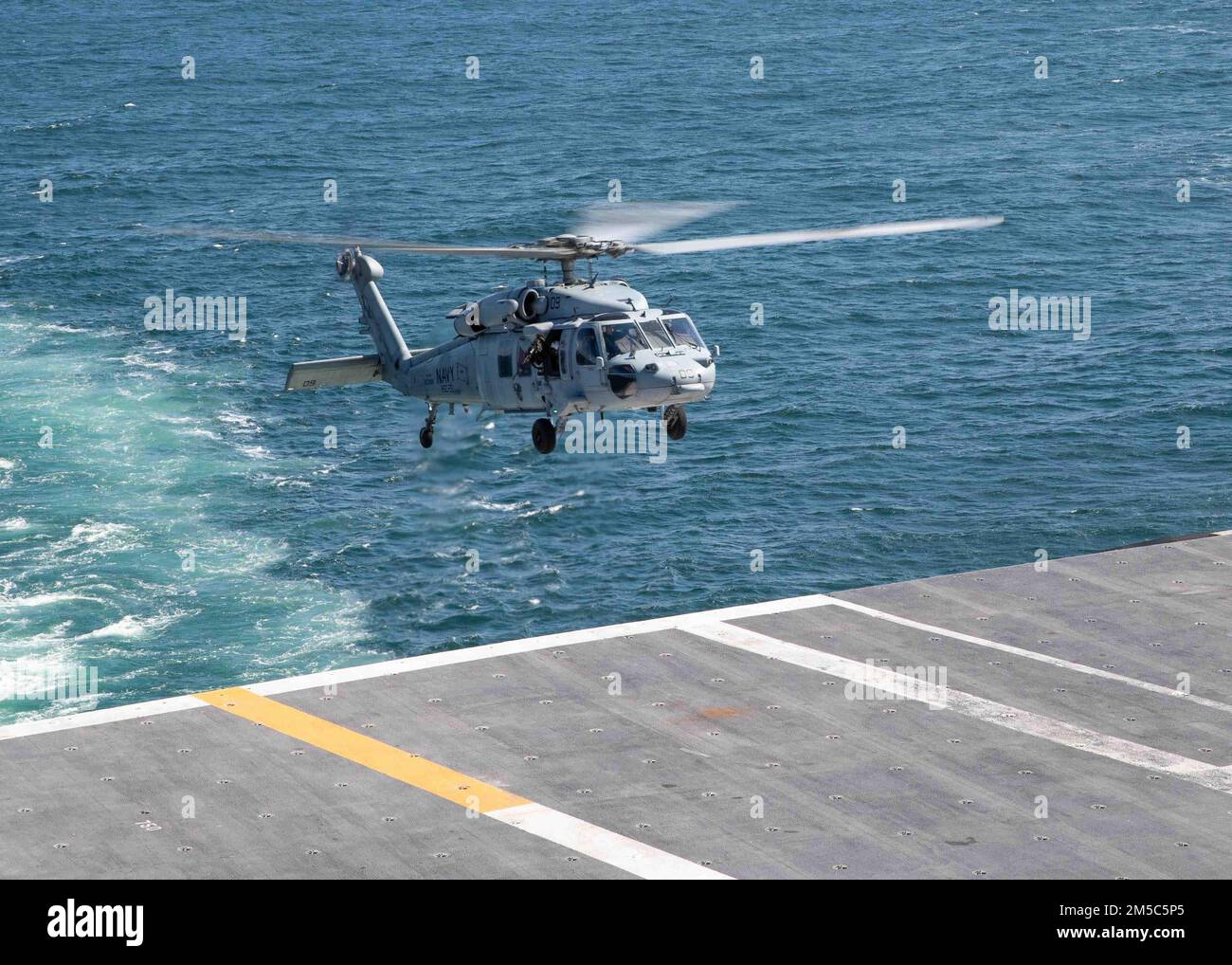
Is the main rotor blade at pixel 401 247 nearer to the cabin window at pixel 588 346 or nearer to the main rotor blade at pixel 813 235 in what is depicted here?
the cabin window at pixel 588 346

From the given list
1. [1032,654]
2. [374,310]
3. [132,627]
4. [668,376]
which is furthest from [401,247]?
[132,627]

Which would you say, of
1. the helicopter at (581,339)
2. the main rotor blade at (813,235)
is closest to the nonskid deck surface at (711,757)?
the helicopter at (581,339)

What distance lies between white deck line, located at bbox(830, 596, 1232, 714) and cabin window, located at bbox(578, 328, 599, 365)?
13232 mm

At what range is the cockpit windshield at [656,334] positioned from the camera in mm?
40656

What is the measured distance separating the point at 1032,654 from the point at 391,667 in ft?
55.4

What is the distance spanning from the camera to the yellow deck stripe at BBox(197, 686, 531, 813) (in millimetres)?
38094

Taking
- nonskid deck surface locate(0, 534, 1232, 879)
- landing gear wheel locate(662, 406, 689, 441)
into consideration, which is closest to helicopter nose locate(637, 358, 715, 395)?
landing gear wheel locate(662, 406, 689, 441)

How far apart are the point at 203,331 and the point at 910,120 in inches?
A: 2313

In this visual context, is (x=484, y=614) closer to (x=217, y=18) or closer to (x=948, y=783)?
(x=948, y=783)

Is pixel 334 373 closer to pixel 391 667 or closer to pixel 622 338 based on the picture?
pixel 391 667

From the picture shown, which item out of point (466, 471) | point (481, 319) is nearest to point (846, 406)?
point (466, 471)

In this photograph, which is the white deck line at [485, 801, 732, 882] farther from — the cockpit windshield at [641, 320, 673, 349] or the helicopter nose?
the cockpit windshield at [641, 320, 673, 349]

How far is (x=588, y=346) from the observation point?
134 feet
